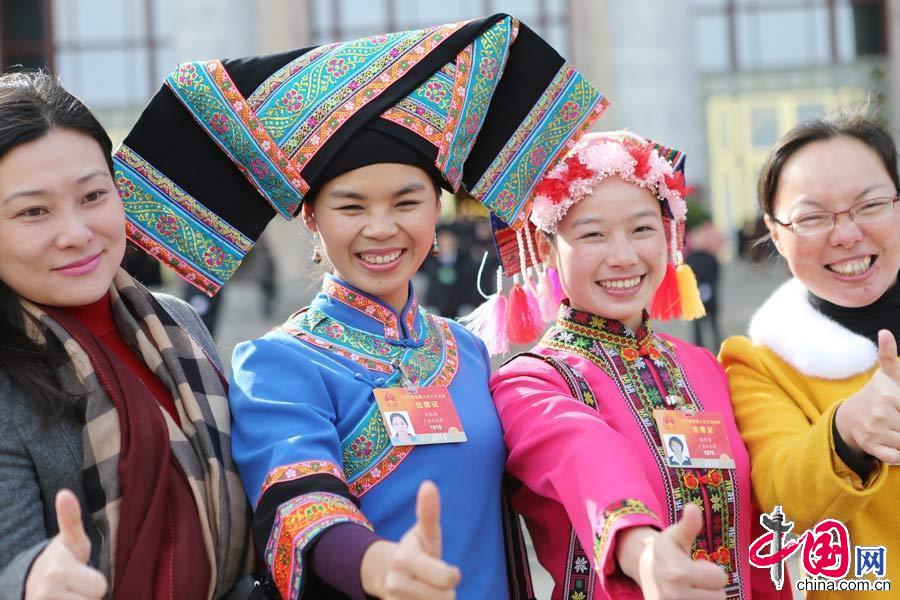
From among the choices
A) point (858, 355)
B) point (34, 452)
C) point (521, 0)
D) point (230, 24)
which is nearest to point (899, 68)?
point (521, 0)

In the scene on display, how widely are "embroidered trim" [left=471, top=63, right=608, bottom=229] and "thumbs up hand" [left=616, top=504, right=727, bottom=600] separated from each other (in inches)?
37.1

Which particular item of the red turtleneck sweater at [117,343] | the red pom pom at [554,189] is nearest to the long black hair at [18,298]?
the red turtleneck sweater at [117,343]

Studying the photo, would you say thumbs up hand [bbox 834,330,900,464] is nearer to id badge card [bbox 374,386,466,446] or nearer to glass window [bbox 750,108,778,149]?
id badge card [bbox 374,386,466,446]

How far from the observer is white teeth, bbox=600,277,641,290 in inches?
106

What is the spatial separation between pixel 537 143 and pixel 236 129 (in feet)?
Result: 2.25

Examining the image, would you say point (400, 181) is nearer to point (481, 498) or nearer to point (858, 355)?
point (481, 498)

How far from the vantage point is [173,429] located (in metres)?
2.32

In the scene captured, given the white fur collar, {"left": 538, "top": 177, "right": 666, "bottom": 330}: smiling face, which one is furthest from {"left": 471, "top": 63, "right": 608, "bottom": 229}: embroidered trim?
the white fur collar

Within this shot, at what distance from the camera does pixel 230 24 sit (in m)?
16.0

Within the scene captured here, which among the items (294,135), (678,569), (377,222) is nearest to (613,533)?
(678,569)

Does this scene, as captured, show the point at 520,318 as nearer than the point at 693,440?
No

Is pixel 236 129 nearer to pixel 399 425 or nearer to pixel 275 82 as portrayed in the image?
pixel 275 82

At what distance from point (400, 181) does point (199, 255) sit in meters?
0.47

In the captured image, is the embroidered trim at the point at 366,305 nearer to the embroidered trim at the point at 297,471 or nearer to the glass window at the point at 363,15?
the embroidered trim at the point at 297,471
